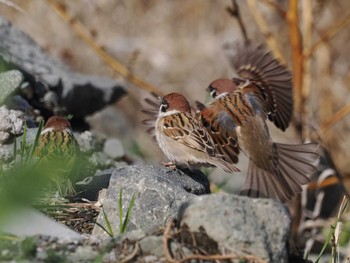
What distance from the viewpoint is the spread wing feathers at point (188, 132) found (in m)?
4.00

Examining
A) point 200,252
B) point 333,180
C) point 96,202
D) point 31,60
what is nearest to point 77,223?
point 96,202

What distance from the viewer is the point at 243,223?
2.64 m

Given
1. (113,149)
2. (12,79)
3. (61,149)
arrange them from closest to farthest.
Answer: (61,149) → (12,79) → (113,149)

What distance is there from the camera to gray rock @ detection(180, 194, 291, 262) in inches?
103

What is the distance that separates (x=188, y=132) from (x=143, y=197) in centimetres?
81

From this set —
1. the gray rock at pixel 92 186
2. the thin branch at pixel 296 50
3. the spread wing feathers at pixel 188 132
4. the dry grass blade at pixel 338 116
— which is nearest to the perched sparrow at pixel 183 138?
the spread wing feathers at pixel 188 132

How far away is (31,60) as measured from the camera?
18.1 feet

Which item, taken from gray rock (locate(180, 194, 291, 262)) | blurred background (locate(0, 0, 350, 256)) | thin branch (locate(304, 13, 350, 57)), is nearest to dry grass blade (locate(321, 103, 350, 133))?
thin branch (locate(304, 13, 350, 57))

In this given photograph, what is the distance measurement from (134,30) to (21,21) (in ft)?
3.97

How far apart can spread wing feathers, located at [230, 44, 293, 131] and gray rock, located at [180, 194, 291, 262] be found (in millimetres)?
1818

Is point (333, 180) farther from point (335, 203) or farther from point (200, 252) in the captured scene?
point (200, 252)

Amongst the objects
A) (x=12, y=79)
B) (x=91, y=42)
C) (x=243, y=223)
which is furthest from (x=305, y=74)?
(x=243, y=223)

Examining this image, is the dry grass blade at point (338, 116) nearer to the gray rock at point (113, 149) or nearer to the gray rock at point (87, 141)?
the gray rock at point (113, 149)

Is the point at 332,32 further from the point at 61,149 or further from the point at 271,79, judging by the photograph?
the point at 61,149
